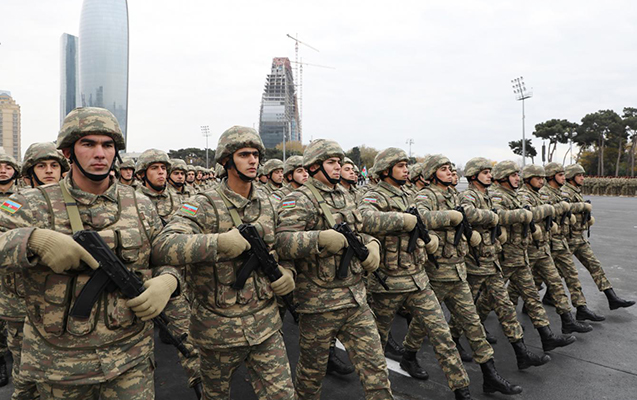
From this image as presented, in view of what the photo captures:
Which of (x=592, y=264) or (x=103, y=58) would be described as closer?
(x=592, y=264)

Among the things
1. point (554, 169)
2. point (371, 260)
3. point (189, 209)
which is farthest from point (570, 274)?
point (189, 209)

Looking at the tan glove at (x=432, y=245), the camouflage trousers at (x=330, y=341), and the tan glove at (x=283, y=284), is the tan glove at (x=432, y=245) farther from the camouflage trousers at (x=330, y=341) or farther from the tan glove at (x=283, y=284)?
the tan glove at (x=283, y=284)

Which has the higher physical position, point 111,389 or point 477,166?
point 477,166

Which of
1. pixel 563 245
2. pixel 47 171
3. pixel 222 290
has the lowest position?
pixel 563 245

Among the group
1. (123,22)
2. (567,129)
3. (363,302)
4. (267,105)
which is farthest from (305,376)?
(123,22)

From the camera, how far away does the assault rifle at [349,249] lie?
335 centimetres

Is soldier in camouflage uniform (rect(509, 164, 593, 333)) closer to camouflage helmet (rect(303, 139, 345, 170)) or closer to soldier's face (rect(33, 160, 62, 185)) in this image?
camouflage helmet (rect(303, 139, 345, 170))

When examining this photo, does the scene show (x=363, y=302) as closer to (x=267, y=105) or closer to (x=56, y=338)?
(x=56, y=338)

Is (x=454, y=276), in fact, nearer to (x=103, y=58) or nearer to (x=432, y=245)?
(x=432, y=245)

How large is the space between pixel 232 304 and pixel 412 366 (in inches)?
100.0

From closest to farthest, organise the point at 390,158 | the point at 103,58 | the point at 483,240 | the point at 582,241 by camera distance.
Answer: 1. the point at 390,158
2. the point at 483,240
3. the point at 582,241
4. the point at 103,58

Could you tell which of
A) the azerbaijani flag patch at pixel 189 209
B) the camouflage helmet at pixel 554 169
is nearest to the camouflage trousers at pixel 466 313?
the azerbaijani flag patch at pixel 189 209

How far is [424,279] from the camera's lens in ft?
13.5

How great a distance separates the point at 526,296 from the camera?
5.25 m
